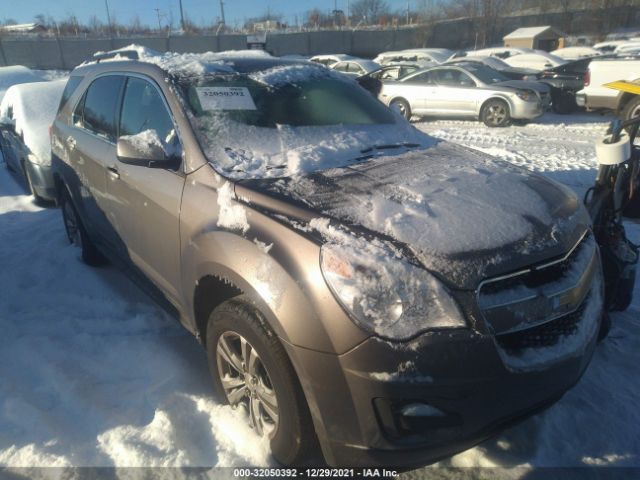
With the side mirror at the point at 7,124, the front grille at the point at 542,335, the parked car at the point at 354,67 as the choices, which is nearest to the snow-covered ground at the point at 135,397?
the front grille at the point at 542,335

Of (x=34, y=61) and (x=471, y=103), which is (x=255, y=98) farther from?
(x=34, y=61)

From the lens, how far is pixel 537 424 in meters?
2.46

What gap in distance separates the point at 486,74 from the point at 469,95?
40.8 inches

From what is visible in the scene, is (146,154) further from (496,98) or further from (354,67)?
(354,67)

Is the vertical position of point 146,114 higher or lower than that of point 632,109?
higher

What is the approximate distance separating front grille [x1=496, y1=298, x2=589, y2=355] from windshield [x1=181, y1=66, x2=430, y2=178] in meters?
1.27

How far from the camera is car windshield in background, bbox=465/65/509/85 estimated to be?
38.5 ft

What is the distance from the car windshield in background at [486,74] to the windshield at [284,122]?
9.32 meters

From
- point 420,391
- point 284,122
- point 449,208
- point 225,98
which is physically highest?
point 225,98

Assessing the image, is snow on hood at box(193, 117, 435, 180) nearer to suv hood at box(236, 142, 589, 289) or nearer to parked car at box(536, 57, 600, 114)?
suv hood at box(236, 142, 589, 289)

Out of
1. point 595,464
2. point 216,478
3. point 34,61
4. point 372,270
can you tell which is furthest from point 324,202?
point 34,61

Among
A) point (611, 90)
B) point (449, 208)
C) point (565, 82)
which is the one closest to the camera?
point (449, 208)

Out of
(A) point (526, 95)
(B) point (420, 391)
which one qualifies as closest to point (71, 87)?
(B) point (420, 391)

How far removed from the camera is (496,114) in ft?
36.9
